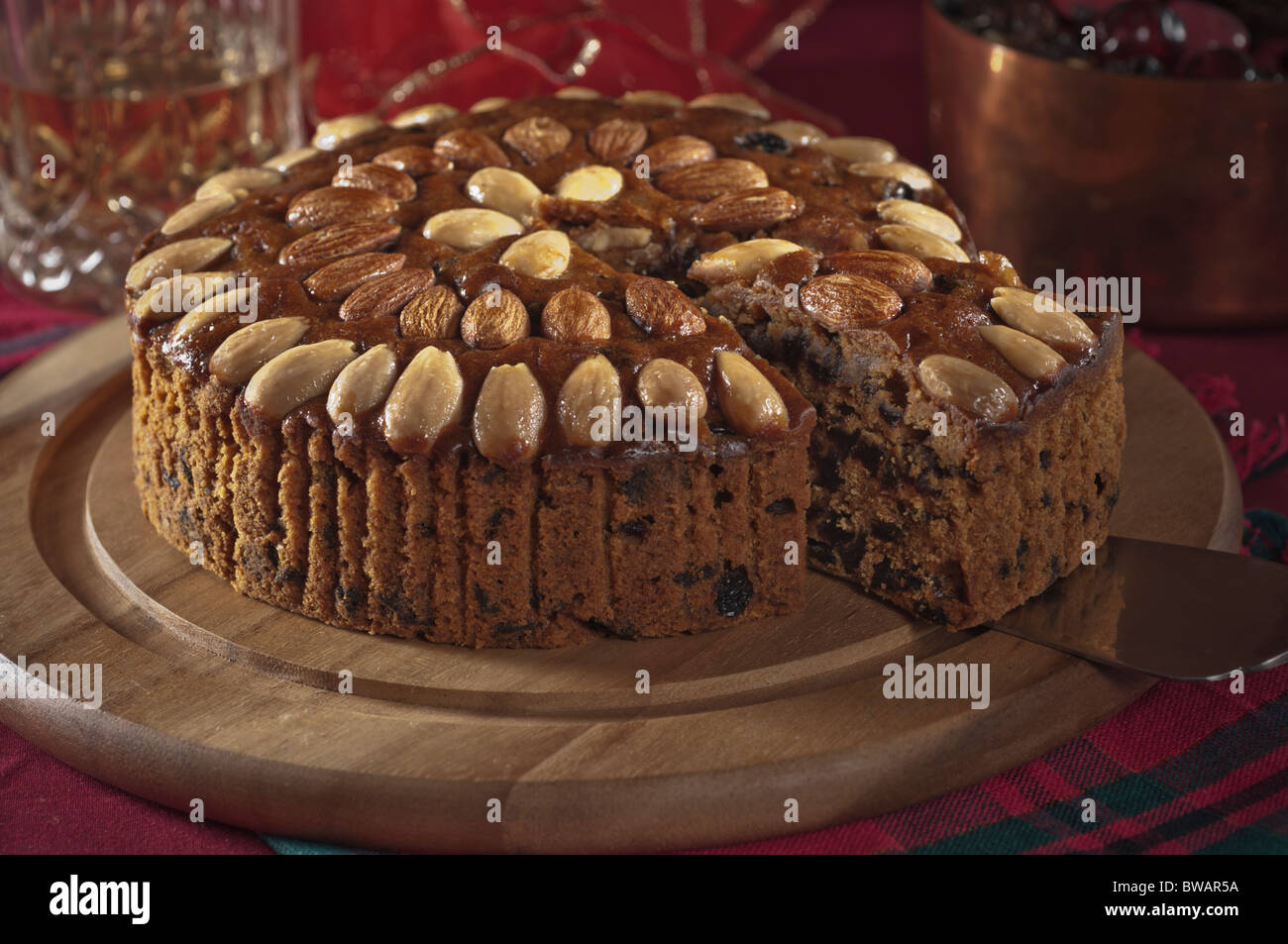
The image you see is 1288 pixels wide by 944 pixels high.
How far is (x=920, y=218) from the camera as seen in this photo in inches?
113

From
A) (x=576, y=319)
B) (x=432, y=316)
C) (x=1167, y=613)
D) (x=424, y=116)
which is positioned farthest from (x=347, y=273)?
(x=1167, y=613)

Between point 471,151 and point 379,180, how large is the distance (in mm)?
203

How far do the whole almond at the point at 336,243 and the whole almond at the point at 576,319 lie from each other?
15.7 inches

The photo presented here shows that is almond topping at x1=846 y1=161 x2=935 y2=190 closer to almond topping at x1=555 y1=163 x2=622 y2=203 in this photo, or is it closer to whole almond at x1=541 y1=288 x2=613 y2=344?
almond topping at x1=555 y1=163 x2=622 y2=203

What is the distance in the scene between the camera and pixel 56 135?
12.6ft

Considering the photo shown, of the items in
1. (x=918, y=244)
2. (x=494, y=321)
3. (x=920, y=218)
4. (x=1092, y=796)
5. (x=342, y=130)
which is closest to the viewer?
(x=1092, y=796)

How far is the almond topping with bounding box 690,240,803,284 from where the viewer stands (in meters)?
2.70

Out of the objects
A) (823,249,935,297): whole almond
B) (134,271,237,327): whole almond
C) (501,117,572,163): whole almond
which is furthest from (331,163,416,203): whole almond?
(823,249,935,297): whole almond

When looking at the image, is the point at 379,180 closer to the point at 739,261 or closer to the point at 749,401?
the point at 739,261

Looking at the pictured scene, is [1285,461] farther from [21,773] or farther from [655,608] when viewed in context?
[21,773]

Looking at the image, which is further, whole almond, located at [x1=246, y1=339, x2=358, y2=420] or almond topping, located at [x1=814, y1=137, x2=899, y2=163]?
almond topping, located at [x1=814, y1=137, x2=899, y2=163]

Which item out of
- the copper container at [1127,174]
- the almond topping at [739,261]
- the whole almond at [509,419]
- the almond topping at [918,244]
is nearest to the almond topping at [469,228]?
the almond topping at [739,261]
